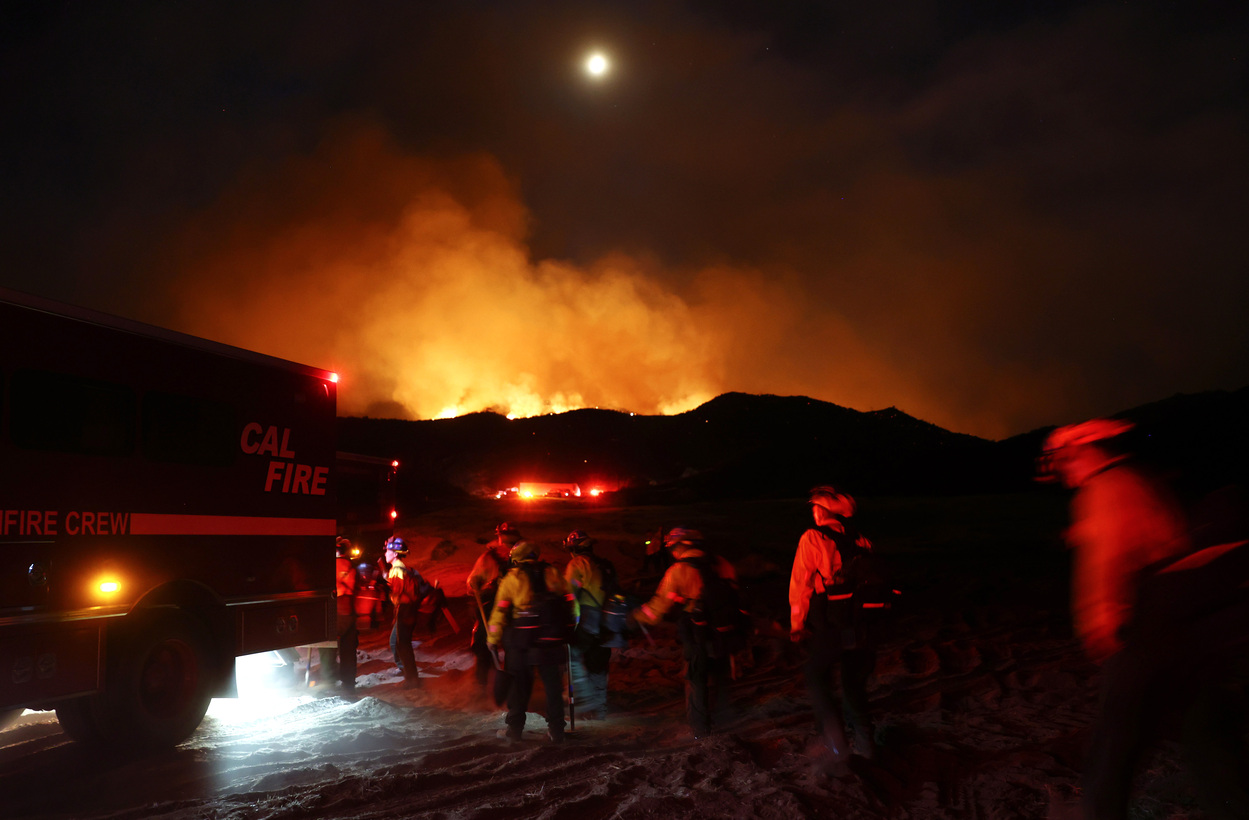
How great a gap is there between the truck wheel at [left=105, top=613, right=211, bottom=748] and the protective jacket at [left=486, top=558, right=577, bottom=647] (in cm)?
268

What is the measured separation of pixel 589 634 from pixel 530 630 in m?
1.72

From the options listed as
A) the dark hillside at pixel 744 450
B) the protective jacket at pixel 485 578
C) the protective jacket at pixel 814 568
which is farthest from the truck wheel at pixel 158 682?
the dark hillside at pixel 744 450

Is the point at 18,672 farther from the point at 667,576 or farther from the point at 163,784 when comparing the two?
A: the point at 667,576

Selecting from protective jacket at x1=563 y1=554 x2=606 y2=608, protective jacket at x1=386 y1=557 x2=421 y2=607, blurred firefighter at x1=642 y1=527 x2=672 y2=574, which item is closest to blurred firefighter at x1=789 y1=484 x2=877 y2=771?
protective jacket at x1=563 y1=554 x2=606 y2=608

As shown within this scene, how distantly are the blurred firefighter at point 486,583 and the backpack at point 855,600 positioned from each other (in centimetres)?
346

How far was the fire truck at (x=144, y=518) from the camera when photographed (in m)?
5.88

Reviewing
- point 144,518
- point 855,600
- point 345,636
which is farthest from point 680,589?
point 345,636

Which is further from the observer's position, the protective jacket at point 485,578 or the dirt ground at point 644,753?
the protective jacket at point 485,578

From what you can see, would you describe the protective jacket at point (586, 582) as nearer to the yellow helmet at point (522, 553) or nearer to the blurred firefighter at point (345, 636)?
the yellow helmet at point (522, 553)

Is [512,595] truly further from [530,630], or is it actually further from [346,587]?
[346,587]

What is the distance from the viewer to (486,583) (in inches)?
337

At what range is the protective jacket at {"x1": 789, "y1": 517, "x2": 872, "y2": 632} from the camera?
5.63m

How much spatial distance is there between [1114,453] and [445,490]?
4754 cm

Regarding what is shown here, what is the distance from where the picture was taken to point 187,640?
23.7 feet
